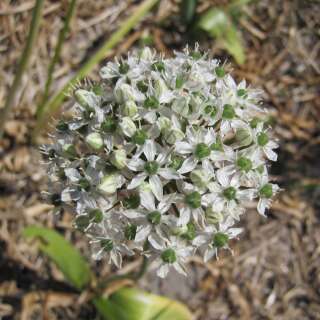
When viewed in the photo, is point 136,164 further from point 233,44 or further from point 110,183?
point 233,44

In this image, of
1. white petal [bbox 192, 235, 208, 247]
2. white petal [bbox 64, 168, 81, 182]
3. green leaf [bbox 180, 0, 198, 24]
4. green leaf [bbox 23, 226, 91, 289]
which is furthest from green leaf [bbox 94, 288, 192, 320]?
green leaf [bbox 180, 0, 198, 24]

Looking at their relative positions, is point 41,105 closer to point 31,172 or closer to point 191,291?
point 31,172

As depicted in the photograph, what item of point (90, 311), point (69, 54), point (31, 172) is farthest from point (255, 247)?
point (69, 54)

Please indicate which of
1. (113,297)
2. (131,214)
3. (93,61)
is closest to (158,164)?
(131,214)

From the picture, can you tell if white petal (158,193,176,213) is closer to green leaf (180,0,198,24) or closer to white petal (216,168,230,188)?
white petal (216,168,230,188)

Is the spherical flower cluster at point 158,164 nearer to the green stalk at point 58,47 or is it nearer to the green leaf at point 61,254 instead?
the green stalk at point 58,47
